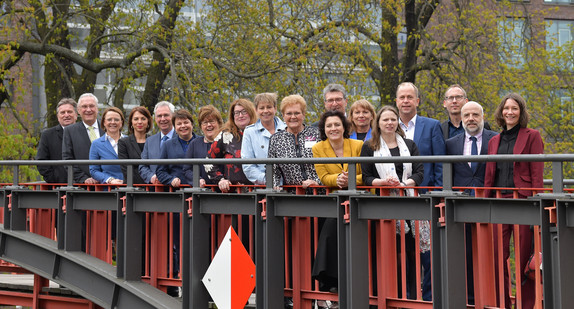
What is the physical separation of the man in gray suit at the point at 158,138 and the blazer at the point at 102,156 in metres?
0.48

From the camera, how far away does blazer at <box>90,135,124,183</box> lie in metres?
11.9

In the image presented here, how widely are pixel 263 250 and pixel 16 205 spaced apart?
5376 mm

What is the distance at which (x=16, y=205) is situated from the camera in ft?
46.0

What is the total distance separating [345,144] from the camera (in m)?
9.09

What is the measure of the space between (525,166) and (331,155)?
1715mm

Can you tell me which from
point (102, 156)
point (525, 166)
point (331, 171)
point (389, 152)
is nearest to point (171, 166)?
point (102, 156)

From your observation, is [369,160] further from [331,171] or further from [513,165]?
[513,165]

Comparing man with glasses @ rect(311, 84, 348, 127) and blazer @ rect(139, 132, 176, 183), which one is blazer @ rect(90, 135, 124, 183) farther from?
man with glasses @ rect(311, 84, 348, 127)

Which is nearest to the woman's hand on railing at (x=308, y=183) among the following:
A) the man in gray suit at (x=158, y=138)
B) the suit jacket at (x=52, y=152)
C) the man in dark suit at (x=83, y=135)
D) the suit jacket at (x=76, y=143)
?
the man in gray suit at (x=158, y=138)

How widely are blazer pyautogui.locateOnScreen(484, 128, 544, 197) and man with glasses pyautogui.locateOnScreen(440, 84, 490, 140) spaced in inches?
43.8

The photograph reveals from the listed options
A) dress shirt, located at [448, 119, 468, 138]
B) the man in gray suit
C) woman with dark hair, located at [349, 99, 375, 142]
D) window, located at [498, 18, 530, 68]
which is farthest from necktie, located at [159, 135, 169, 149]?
window, located at [498, 18, 530, 68]

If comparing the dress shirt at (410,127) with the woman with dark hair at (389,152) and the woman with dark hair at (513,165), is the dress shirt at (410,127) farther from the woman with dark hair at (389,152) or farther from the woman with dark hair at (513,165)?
the woman with dark hair at (513,165)

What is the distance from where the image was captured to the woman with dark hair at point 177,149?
36.0 ft

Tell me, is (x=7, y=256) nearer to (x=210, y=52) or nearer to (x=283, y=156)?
(x=283, y=156)
